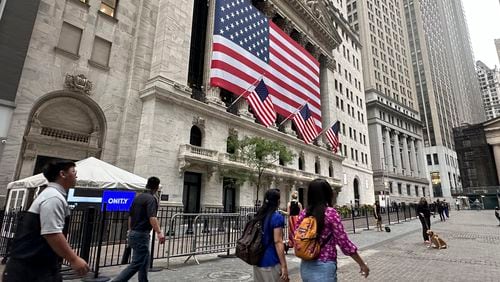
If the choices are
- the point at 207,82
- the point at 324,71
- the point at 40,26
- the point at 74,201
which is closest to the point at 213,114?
the point at 207,82

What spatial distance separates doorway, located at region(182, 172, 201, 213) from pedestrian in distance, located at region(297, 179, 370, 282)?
18.1m

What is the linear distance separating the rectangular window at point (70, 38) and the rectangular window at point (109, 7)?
108 inches

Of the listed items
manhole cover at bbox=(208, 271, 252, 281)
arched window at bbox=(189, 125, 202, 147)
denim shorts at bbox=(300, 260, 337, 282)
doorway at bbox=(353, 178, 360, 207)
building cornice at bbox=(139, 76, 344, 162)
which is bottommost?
manhole cover at bbox=(208, 271, 252, 281)

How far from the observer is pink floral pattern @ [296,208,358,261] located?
3342mm

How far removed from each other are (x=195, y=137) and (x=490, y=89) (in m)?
238

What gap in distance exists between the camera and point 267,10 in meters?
32.7

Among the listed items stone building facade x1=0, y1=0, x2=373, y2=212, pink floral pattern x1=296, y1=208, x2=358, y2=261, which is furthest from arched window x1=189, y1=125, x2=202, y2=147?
pink floral pattern x1=296, y1=208, x2=358, y2=261

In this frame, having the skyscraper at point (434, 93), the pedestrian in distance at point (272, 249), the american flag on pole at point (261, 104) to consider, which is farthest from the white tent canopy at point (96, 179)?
the skyscraper at point (434, 93)

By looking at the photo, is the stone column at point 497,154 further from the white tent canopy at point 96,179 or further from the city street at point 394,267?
the white tent canopy at point 96,179

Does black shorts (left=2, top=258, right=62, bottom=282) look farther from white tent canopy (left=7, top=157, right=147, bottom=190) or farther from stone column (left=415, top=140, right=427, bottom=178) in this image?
stone column (left=415, top=140, right=427, bottom=178)

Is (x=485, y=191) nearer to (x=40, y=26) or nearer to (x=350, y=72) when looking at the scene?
(x=350, y=72)

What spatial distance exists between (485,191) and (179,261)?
83676 mm

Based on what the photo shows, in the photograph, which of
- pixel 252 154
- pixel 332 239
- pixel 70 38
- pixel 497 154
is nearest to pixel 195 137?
pixel 252 154

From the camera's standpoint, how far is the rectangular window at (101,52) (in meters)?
18.1
